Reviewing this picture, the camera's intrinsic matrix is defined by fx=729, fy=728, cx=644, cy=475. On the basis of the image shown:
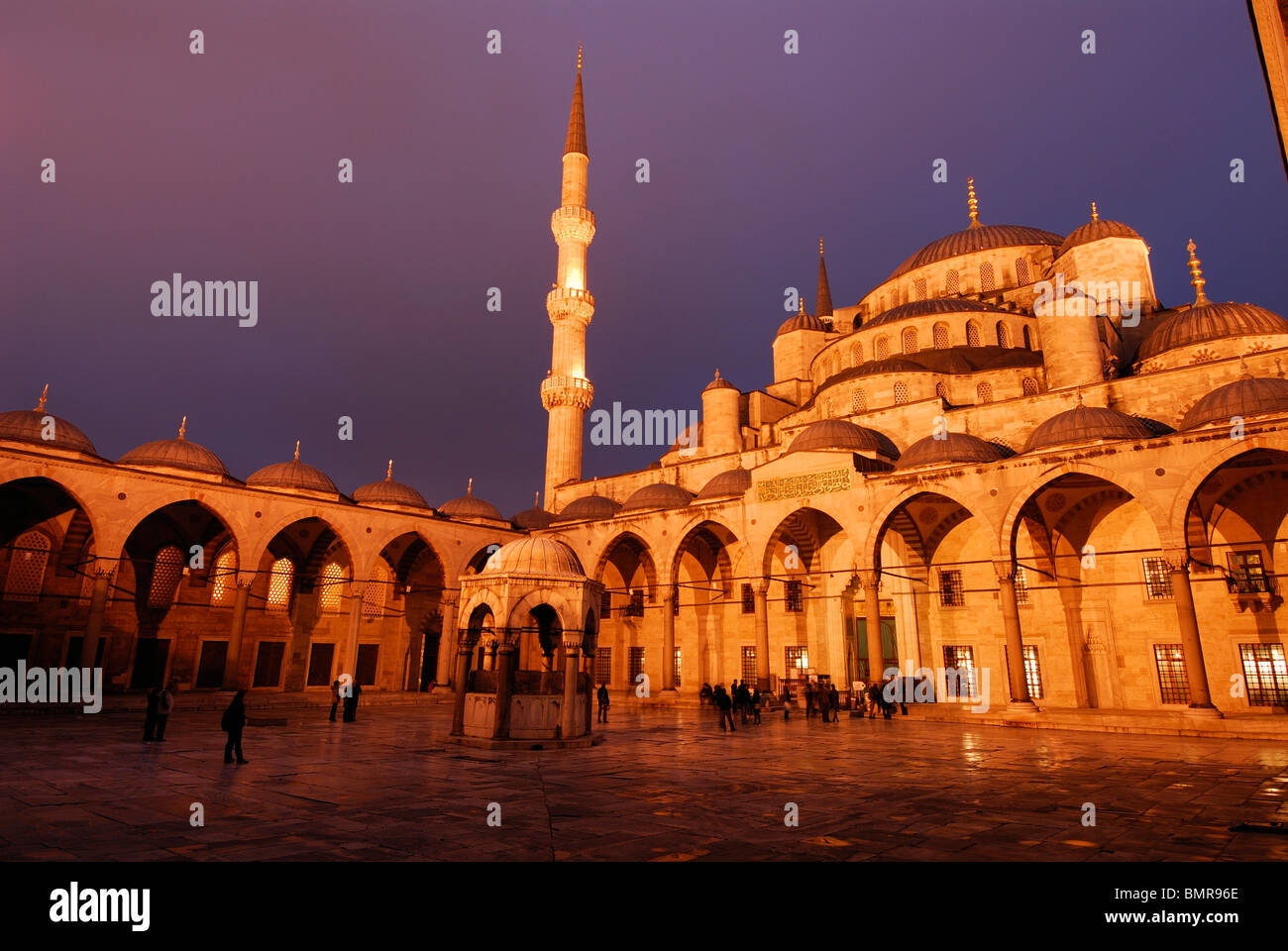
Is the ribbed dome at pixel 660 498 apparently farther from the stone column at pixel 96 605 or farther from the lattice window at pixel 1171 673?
the stone column at pixel 96 605

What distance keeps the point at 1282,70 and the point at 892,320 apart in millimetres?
21648

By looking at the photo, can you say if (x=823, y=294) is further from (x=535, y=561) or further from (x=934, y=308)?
(x=535, y=561)

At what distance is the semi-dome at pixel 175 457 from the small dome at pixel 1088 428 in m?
23.7

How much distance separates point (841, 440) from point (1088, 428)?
6.29m

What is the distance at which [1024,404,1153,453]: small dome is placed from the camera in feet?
55.0

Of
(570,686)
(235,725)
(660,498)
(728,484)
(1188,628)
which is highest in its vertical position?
(728,484)

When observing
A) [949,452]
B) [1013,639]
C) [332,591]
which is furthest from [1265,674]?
[332,591]

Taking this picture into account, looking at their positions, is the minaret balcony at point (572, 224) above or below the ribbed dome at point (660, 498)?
above

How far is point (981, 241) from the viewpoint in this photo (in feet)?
98.4

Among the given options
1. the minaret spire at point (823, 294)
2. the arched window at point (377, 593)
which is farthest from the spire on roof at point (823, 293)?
the arched window at point (377, 593)

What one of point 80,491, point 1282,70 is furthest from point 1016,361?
point 80,491

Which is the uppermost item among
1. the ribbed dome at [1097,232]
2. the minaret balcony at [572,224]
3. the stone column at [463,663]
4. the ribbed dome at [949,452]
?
the minaret balcony at [572,224]

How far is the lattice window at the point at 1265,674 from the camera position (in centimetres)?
1641

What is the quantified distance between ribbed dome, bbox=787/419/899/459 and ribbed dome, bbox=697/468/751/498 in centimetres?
245
